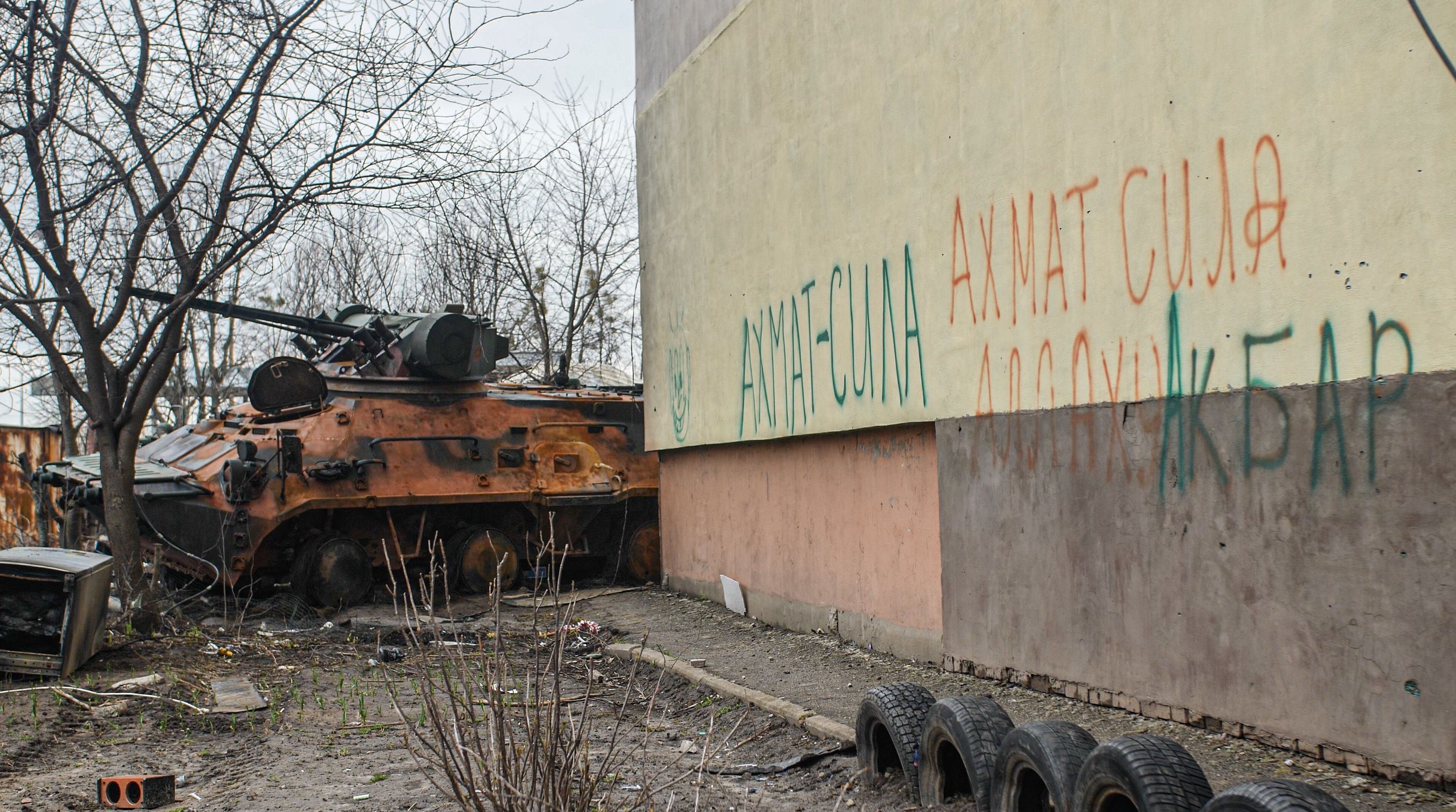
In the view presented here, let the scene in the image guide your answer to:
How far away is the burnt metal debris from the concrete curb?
3.60 meters

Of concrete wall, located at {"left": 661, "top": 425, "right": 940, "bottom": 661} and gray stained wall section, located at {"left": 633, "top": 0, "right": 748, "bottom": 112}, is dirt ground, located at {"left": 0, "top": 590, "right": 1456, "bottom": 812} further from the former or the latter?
gray stained wall section, located at {"left": 633, "top": 0, "right": 748, "bottom": 112}

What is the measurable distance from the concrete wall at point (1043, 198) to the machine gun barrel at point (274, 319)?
458 centimetres

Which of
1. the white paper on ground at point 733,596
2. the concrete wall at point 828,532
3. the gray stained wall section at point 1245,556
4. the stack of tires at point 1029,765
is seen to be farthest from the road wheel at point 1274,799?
the white paper on ground at point 733,596

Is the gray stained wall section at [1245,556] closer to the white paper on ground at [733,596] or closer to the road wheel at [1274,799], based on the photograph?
the road wheel at [1274,799]

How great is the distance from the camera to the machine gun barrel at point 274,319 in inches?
454

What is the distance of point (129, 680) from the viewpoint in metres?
7.90

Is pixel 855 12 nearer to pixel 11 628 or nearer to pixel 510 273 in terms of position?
pixel 11 628

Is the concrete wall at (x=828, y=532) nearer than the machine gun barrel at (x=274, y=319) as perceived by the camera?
Yes

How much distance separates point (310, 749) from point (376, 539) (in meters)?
6.09

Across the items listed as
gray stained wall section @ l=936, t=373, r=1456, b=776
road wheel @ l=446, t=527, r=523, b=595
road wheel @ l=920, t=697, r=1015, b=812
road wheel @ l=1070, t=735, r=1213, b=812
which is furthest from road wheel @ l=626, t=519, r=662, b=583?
road wheel @ l=1070, t=735, r=1213, b=812

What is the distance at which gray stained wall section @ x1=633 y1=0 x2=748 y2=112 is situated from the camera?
36.1 feet

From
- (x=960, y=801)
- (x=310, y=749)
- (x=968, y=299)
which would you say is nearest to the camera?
(x=960, y=801)

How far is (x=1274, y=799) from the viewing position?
3.21 meters

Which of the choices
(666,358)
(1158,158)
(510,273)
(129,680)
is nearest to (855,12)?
(1158,158)
